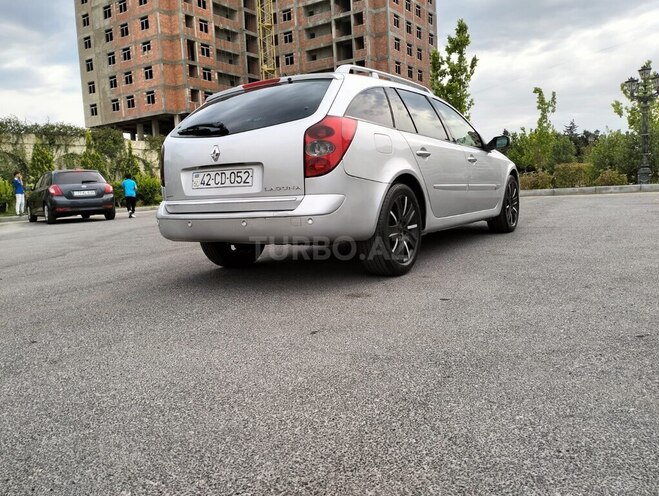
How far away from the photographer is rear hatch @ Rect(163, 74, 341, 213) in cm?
389

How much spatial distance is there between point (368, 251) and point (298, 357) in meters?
1.78

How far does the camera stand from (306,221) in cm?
382

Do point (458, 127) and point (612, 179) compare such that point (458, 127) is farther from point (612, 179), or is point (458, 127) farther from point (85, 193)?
point (612, 179)

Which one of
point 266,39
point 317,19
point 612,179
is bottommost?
point 612,179

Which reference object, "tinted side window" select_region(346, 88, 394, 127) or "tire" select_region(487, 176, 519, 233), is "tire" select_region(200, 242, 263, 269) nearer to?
"tinted side window" select_region(346, 88, 394, 127)

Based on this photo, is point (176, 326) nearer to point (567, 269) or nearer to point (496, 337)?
point (496, 337)

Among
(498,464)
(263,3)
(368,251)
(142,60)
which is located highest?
(263,3)

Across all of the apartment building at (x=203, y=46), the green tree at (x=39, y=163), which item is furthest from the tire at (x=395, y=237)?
the apartment building at (x=203, y=46)

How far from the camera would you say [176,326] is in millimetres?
3266

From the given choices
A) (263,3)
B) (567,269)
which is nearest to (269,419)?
(567,269)

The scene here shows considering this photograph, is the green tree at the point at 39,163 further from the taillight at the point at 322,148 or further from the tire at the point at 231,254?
the taillight at the point at 322,148

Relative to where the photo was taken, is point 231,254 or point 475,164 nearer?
point 231,254

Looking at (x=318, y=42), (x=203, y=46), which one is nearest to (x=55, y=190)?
(x=203, y=46)

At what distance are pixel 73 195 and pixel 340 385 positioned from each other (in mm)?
14954
